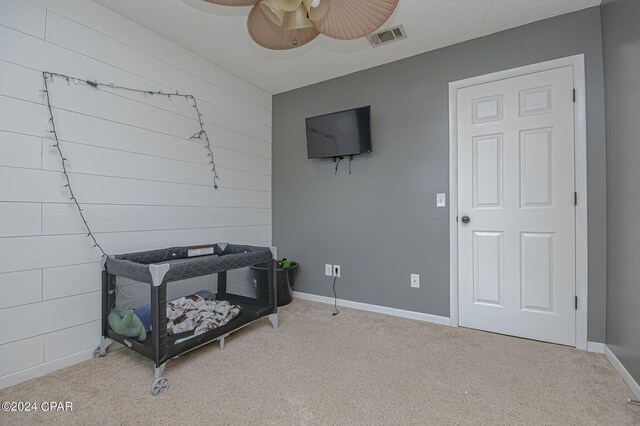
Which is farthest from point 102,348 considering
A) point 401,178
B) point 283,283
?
point 401,178

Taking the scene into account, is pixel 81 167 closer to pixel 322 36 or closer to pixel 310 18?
pixel 310 18

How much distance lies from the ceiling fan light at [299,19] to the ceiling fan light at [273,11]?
5cm

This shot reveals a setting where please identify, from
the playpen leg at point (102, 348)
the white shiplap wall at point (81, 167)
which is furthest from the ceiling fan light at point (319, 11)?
the playpen leg at point (102, 348)

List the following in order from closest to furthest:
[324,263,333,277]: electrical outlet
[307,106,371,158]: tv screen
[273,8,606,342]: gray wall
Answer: [273,8,606,342]: gray wall < [307,106,371,158]: tv screen < [324,263,333,277]: electrical outlet

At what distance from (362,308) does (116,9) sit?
3.19 m

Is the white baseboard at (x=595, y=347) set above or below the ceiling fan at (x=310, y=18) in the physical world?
below

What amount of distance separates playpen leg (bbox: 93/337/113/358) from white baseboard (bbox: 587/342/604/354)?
3.33m

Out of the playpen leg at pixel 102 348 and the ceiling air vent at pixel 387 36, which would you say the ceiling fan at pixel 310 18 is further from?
the playpen leg at pixel 102 348

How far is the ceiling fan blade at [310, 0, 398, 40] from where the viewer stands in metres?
1.18

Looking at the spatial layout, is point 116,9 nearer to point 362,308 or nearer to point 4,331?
point 4,331

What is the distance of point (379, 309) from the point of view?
2.81 meters

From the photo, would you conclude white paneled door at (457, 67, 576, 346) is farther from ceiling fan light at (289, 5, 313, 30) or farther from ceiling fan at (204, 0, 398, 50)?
ceiling fan light at (289, 5, 313, 30)

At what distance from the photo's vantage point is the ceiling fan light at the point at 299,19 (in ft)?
4.01

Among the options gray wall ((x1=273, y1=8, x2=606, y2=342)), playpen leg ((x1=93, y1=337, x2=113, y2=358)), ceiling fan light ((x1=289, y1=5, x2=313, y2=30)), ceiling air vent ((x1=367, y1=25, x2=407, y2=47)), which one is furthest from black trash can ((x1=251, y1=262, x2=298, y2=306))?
ceiling air vent ((x1=367, y1=25, x2=407, y2=47))
